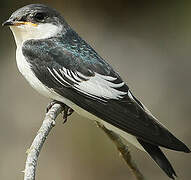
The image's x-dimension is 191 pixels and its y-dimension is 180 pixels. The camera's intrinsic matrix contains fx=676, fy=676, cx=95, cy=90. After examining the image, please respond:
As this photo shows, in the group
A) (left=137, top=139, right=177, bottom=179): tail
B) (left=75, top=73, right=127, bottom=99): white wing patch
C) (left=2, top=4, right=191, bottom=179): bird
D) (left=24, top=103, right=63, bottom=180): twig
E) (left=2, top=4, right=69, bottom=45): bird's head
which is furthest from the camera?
(left=2, top=4, right=69, bottom=45): bird's head

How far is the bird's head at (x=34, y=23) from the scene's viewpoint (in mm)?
3449

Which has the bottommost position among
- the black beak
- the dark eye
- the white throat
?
the white throat

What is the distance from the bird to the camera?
10.3ft

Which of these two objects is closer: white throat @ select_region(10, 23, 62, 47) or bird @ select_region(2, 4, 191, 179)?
bird @ select_region(2, 4, 191, 179)

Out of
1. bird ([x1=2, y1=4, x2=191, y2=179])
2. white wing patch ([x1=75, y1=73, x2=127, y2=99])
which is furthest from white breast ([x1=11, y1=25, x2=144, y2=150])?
white wing patch ([x1=75, y1=73, x2=127, y2=99])

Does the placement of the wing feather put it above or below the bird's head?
below

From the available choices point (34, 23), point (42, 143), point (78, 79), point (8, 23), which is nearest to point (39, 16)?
point (34, 23)

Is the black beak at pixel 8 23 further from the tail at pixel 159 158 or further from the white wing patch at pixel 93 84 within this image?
the tail at pixel 159 158

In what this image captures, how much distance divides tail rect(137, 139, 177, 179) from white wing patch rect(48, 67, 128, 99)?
0.29 metres

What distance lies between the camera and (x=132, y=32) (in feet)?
22.0

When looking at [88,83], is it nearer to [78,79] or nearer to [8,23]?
[78,79]

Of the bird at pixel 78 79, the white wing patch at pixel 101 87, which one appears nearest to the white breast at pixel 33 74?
the bird at pixel 78 79

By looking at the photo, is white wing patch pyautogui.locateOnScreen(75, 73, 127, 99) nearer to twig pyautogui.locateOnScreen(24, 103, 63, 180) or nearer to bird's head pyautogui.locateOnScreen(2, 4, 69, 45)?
twig pyautogui.locateOnScreen(24, 103, 63, 180)

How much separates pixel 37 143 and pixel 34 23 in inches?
37.3
